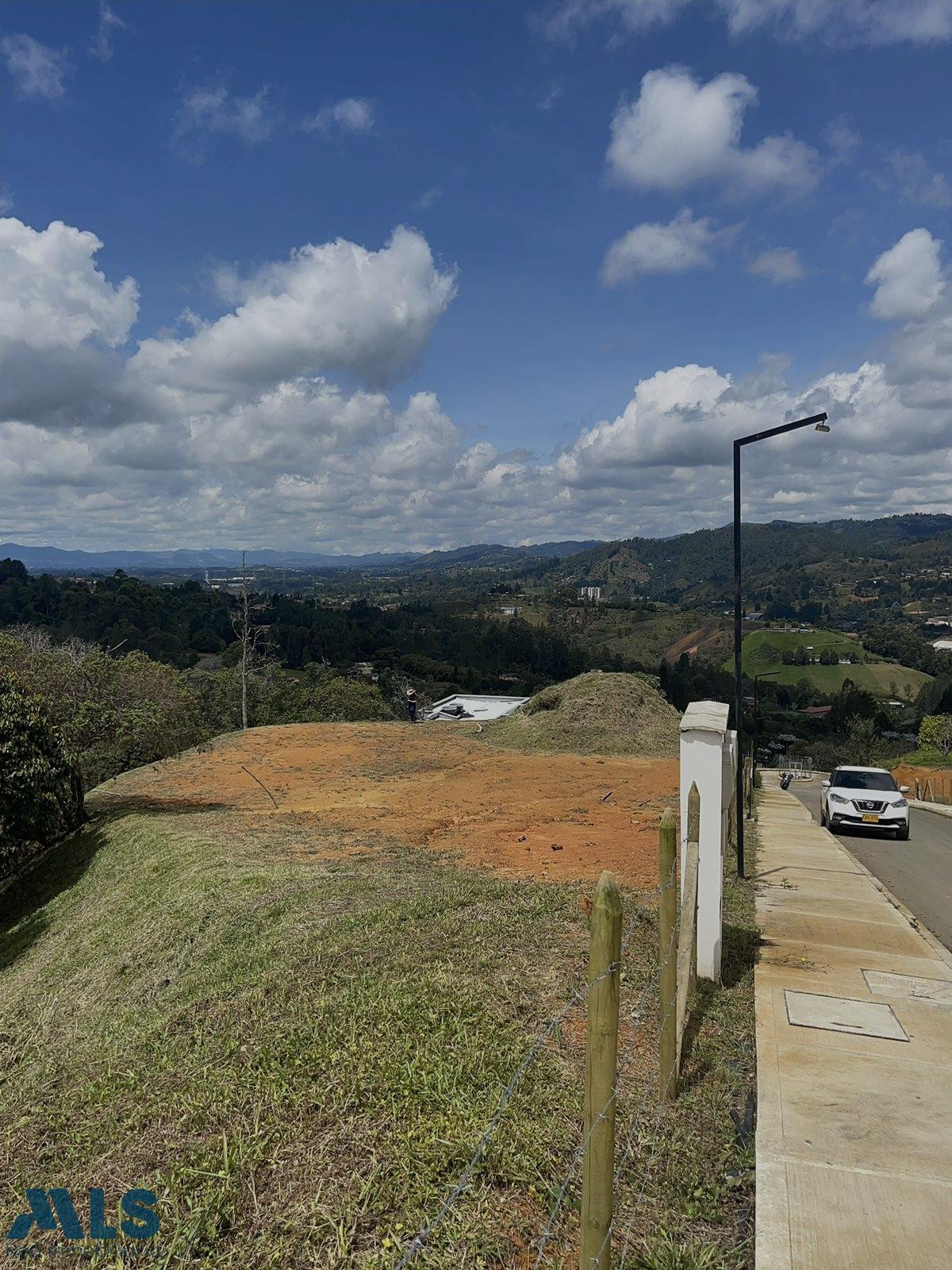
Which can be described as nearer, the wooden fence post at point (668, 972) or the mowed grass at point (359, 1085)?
A: the mowed grass at point (359, 1085)

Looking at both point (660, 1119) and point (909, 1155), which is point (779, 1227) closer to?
point (660, 1119)

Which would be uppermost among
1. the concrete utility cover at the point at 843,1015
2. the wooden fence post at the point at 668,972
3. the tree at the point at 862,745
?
the wooden fence post at the point at 668,972

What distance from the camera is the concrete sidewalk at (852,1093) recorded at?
120 inches

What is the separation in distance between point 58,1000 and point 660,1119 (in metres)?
5.93

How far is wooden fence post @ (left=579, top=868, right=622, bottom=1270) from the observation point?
231 cm

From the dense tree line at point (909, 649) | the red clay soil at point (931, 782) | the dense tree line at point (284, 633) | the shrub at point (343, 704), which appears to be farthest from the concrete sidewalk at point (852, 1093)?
the dense tree line at point (909, 649)

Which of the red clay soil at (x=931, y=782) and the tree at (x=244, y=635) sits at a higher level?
the tree at (x=244, y=635)

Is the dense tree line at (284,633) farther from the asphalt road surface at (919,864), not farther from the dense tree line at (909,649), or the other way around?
the asphalt road surface at (919,864)

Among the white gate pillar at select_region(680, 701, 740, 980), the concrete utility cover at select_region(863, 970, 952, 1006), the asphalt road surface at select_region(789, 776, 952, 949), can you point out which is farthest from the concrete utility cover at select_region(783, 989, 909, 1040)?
the asphalt road surface at select_region(789, 776, 952, 949)

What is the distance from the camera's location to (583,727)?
24.3 metres

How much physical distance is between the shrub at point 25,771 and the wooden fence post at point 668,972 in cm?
1121

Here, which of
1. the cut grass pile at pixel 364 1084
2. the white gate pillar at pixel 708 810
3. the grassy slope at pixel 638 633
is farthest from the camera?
the grassy slope at pixel 638 633

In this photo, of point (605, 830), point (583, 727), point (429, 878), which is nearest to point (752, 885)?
point (605, 830)

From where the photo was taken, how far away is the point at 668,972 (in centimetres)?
404
